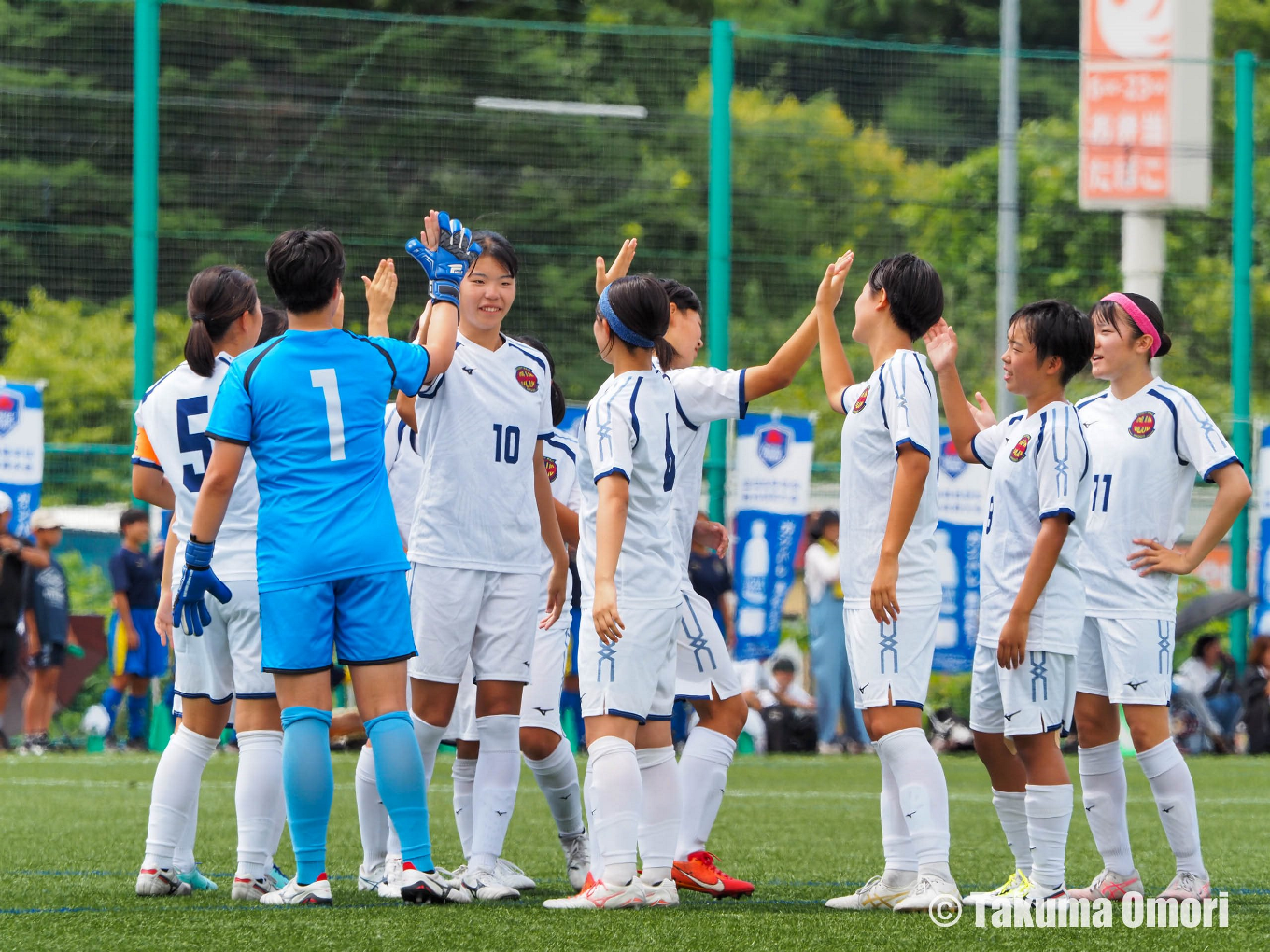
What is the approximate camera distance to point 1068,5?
26.8 metres

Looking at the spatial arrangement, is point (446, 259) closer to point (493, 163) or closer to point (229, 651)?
point (229, 651)

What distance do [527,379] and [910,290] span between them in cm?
126

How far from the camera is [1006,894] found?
16.5ft

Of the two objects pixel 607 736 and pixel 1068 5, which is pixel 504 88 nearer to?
pixel 607 736

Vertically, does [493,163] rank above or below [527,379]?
above

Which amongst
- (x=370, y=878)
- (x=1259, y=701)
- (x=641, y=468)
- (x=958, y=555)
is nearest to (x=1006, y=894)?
(x=641, y=468)

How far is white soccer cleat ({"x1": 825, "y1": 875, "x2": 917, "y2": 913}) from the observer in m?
4.86

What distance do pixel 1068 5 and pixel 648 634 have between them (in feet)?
79.7

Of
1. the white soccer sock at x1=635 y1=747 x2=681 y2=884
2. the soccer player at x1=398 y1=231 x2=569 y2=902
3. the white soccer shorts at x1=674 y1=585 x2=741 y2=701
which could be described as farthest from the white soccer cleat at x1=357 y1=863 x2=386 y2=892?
the white soccer shorts at x1=674 y1=585 x2=741 y2=701

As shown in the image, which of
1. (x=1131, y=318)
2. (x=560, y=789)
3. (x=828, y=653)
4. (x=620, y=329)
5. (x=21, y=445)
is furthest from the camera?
(x=828, y=653)

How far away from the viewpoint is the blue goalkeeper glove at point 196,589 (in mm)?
4680

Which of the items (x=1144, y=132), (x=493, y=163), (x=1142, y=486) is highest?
(x=1144, y=132)

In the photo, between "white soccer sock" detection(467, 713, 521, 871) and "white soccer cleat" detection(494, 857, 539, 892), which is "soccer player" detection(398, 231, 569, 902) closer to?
"white soccer sock" detection(467, 713, 521, 871)

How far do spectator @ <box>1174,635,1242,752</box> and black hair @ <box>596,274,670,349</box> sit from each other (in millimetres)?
10167
